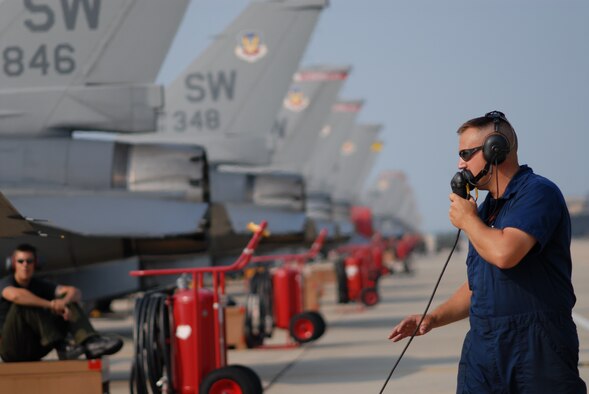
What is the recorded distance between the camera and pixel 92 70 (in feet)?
44.9

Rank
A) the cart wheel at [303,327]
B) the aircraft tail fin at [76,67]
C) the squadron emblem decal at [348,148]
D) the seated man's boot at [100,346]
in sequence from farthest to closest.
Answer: the squadron emblem decal at [348,148]
the cart wheel at [303,327]
the aircraft tail fin at [76,67]
the seated man's boot at [100,346]

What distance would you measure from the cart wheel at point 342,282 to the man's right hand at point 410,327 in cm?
1987

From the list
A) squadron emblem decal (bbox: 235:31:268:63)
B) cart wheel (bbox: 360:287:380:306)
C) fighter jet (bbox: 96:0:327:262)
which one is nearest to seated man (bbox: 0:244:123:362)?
fighter jet (bbox: 96:0:327:262)

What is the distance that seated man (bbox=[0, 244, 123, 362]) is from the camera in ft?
30.4

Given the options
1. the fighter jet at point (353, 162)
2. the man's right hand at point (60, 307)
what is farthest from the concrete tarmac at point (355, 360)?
the fighter jet at point (353, 162)

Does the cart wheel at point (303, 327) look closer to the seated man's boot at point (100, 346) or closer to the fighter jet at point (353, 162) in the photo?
the seated man's boot at point (100, 346)

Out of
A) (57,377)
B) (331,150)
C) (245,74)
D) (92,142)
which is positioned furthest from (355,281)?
(331,150)

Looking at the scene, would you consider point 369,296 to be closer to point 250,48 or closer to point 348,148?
point 250,48

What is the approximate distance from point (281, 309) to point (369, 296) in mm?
9281

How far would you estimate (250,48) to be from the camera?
23.9 metres

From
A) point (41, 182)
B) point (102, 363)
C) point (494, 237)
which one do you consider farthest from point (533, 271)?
point (41, 182)

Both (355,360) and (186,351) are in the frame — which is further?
(355,360)

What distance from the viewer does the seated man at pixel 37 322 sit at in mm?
9266

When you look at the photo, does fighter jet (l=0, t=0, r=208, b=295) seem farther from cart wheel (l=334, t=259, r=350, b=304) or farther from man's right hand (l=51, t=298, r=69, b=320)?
cart wheel (l=334, t=259, r=350, b=304)
